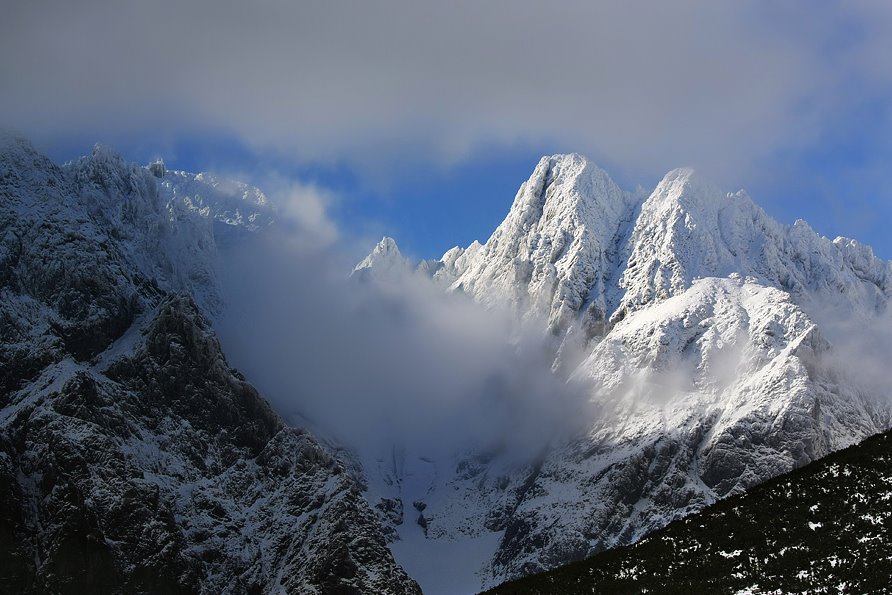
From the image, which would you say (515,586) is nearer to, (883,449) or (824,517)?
(824,517)

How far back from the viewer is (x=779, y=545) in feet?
223

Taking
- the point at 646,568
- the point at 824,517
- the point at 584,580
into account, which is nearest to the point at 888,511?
the point at 824,517

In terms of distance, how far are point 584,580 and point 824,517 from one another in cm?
1727

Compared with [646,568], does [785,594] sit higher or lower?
lower

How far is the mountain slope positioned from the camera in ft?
205

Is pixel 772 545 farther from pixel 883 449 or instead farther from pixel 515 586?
pixel 515 586

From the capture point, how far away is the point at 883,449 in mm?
75375

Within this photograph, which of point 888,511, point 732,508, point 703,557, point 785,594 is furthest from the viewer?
point 732,508

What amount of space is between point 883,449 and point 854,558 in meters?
16.0

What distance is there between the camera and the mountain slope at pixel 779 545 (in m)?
62.4

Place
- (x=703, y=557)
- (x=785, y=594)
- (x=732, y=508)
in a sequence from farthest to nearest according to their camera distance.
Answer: (x=732, y=508)
(x=703, y=557)
(x=785, y=594)

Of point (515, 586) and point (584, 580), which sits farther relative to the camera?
point (515, 586)

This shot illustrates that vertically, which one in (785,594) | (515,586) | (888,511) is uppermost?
(515,586)

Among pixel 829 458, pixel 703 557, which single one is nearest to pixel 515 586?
pixel 703 557
